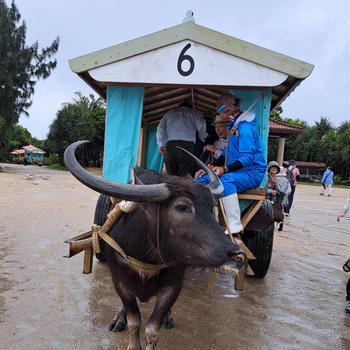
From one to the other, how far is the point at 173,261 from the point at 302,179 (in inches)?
1495

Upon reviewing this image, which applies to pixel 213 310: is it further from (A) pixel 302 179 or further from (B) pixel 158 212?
(A) pixel 302 179

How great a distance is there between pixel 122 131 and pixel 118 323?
2.02 metres

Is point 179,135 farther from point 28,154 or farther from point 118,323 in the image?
point 28,154

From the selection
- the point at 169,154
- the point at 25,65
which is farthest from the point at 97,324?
the point at 25,65

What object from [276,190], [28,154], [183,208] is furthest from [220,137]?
[28,154]

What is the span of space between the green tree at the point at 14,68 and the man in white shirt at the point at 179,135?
63.7ft

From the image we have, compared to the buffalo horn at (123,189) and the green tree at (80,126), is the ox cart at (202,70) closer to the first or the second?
the buffalo horn at (123,189)

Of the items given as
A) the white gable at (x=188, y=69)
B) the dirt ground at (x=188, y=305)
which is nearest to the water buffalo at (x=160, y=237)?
the dirt ground at (x=188, y=305)

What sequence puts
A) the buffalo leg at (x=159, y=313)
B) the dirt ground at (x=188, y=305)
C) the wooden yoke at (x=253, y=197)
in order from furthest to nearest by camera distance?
the wooden yoke at (x=253, y=197) → the dirt ground at (x=188, y=305) → the buffalo leg at (x=159, y=313)

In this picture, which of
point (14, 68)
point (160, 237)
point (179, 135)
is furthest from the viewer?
point (14, 68)

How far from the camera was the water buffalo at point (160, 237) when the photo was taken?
1.73 m

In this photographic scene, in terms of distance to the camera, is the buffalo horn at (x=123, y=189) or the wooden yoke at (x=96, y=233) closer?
the buffalo horn at (x=123, y=189)

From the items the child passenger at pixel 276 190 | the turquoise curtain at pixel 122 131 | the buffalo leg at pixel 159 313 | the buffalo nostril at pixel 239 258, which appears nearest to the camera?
the buffalo nostril at pixel 239 258

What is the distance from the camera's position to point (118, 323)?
2.61 m
